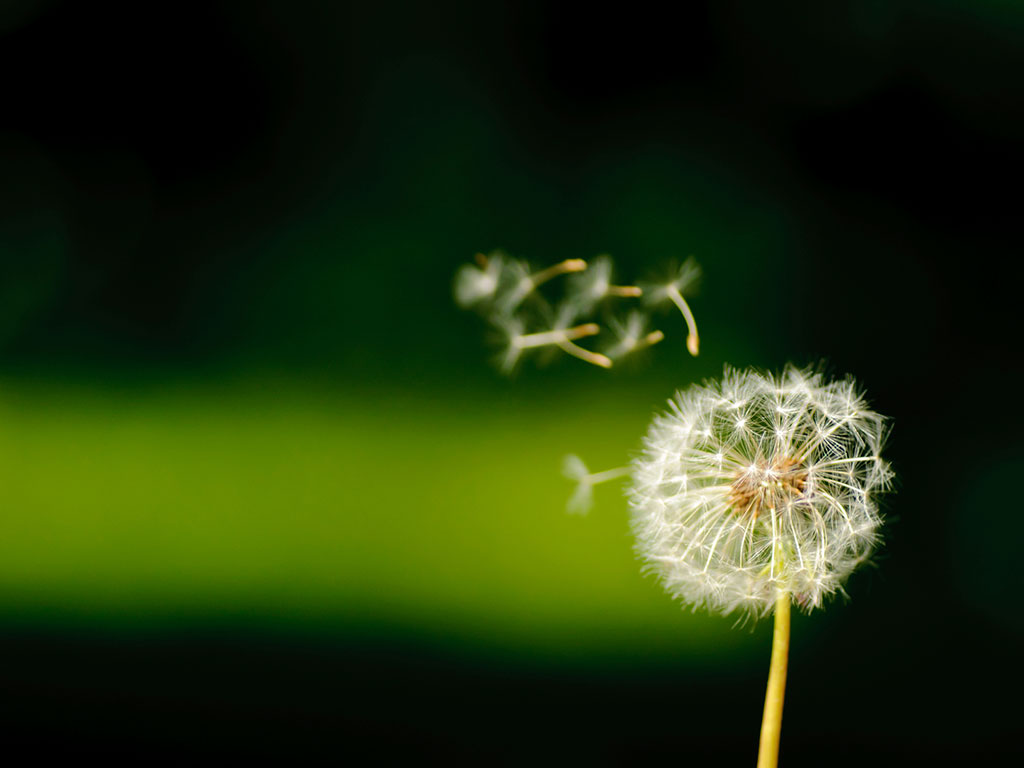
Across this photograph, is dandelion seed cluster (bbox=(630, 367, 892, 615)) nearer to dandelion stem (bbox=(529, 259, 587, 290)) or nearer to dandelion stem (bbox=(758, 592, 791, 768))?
dandelion stem (bbox=(758, 592, 791, 768))

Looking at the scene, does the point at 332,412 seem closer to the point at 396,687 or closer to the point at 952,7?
the point at 396,687

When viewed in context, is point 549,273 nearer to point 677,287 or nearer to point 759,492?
point 677,287

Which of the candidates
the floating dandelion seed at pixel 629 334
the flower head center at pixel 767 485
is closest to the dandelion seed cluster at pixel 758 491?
the flower head center at pixel 767 485

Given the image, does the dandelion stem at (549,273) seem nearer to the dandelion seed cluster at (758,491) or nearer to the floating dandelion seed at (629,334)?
the floating dandelion seed at (629,334)

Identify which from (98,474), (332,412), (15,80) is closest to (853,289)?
(332,412)

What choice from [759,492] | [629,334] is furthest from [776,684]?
[629,334]

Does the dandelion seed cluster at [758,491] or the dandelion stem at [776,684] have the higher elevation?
the dandelion seed cluster at [758,491]
